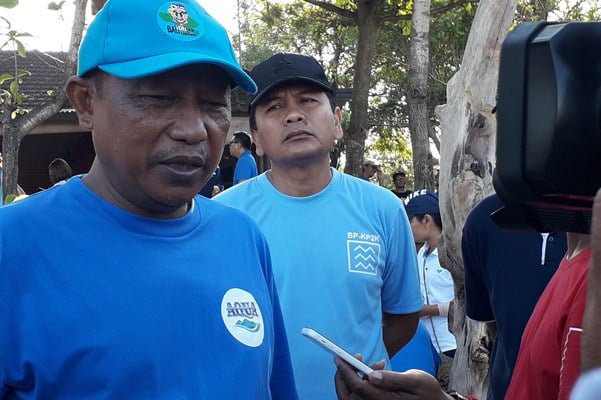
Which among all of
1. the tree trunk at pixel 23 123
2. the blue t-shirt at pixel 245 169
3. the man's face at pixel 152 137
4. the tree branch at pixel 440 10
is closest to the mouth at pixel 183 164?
the man's face at pixel 152 137

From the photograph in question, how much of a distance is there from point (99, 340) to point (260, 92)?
181 centimetres

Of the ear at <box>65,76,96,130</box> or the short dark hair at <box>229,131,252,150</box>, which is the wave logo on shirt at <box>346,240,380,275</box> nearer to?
the ear at <box>65,76,96,130</box>

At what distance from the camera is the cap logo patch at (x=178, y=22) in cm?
187

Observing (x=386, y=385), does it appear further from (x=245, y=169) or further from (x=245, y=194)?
(x=245, y=169)

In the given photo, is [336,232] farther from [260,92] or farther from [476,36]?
[476,36]

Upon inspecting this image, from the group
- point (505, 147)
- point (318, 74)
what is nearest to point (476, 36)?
point (318, 74)

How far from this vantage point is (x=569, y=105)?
1326 millimetres

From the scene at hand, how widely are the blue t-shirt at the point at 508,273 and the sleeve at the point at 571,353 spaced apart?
1.34m

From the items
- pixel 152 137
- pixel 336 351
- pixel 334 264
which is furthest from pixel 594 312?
pixel 334 264

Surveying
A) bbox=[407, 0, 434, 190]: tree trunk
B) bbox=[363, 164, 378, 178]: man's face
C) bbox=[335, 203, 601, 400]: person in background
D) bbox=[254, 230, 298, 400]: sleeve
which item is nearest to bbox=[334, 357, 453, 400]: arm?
bbox=[335, 203, 601, 400]: person in background

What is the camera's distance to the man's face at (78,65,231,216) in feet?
6.21

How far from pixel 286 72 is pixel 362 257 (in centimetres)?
81

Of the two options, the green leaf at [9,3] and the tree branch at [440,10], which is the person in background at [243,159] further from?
the green leaf at [9,3]

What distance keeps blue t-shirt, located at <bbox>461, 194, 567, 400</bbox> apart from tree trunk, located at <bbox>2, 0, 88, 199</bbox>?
14.1 feet
